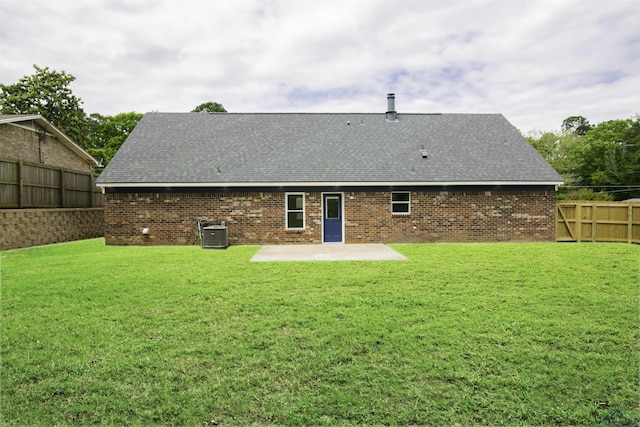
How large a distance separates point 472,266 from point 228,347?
6.57 metres

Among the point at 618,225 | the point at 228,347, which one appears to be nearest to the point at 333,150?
the point at 618,225

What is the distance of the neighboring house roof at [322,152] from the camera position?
47.8 ft

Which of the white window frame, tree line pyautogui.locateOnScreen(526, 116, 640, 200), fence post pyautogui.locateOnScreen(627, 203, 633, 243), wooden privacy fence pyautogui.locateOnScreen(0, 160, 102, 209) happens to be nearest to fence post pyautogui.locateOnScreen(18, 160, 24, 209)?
wooden privacy fence pyautogui.locateOnScreen(0, 160, 102, 209)

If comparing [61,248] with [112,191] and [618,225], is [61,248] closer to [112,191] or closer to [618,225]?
[112,191]

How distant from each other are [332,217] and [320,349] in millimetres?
10587

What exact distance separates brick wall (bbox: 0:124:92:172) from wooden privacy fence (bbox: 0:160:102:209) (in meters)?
1.69

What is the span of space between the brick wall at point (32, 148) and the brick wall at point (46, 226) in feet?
10.1

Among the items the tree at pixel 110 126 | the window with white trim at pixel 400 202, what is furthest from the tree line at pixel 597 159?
the tree at pixel 110 126

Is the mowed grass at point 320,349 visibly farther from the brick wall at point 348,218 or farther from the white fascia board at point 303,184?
the white fascia board at point 303,184

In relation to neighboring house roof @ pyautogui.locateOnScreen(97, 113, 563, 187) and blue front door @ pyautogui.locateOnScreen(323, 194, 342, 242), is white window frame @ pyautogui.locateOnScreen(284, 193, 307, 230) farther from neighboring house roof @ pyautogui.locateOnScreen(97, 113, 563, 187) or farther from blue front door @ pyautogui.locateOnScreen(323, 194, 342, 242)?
blue front door @ pyautogui.locateOnScreen(323, 194, 342, 242)

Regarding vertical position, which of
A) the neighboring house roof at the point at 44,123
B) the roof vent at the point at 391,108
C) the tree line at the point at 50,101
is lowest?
the neighboring house roof at the point at 44,123

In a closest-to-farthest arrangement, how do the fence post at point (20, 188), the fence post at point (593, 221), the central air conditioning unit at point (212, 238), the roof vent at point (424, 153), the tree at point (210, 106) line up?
the central air conditioning unit at point (212, 238)
the fence post at point (20, 188)
the fence post at point (593, 221)
the roof vent at point (424, 153)
the tree at point (210, 106)

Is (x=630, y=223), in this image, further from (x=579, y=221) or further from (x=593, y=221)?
(x=579, y=221)

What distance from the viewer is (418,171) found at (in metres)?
15.0
